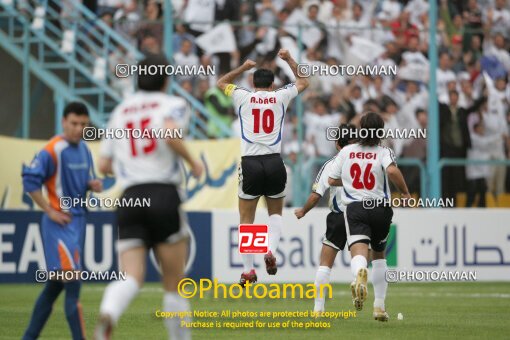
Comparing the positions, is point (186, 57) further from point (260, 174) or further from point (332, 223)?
point (332, 223)

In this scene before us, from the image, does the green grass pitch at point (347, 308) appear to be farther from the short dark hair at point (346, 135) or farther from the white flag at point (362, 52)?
the white flag at point (362, 52)

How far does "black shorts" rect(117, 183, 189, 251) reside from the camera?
8.66m

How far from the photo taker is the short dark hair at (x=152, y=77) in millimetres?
8703

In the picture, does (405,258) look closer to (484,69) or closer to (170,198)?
(484,69)

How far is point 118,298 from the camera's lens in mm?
8500

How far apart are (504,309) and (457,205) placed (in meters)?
5.80

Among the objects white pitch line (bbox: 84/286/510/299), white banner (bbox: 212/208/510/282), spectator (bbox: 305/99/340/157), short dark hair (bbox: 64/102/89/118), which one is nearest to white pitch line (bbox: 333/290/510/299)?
white pitch line (bbox: 84/286/510/299)

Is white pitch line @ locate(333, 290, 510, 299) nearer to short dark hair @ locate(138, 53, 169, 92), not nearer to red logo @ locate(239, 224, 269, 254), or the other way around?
red logo @ locate(239, 224, 269, 254)

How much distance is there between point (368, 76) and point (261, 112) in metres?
7.31

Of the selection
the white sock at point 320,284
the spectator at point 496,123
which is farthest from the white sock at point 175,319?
the spectator at point 496,123

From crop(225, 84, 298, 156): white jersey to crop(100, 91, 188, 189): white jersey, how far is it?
5.88 m

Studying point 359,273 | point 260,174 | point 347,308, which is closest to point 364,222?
point 359,273

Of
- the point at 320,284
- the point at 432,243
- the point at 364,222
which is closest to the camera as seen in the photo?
the point at 364,222

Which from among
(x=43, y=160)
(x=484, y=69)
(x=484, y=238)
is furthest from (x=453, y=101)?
(x=43, y=160)
